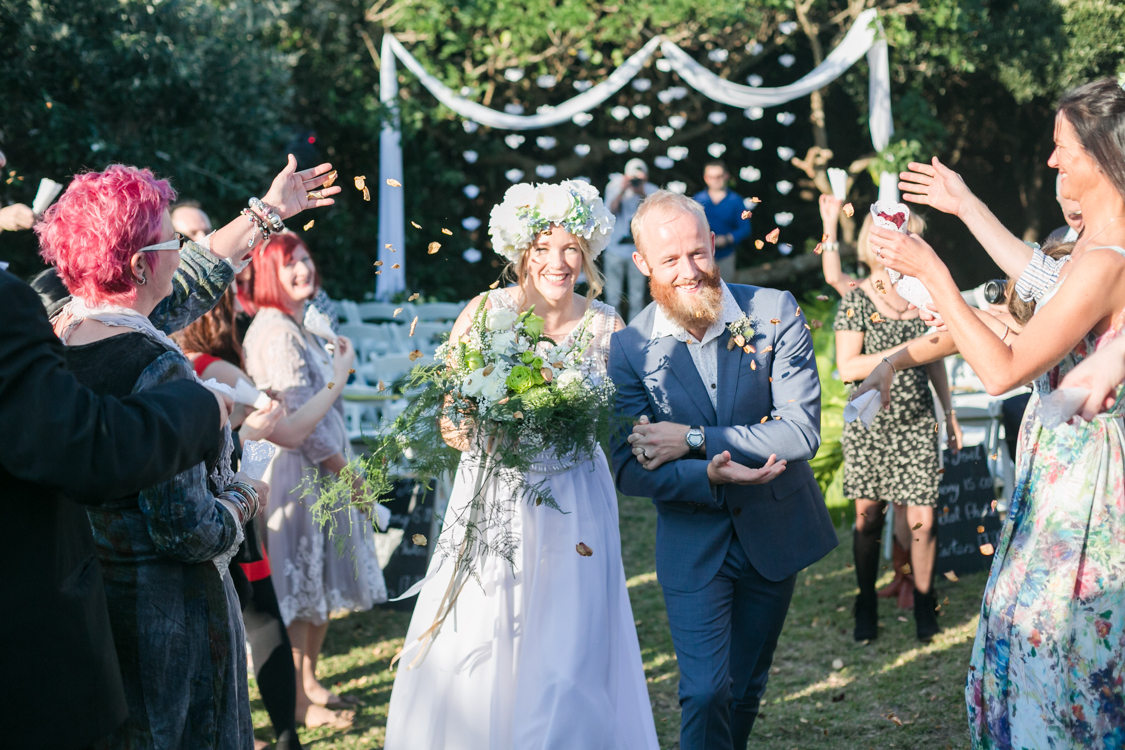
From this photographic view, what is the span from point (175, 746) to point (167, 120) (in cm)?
912

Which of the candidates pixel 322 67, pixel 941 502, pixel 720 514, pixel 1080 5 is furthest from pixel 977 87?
pixel 720 514

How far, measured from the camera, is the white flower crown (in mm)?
3594

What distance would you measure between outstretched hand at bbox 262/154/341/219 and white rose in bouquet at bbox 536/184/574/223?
845 millimetres

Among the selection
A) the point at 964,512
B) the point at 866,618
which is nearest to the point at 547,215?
the point at 866,618

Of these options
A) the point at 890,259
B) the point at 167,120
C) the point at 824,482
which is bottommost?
the point at 824,482

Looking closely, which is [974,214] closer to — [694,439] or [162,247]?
[694,439]

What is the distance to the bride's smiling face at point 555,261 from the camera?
11.8ft

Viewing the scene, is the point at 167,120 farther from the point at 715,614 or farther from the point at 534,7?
the point at 715,614

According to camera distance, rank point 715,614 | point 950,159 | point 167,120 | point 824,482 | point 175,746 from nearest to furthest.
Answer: point 175,746 < point 715,614 < point 824,482 < point 167,120 < point 950,159

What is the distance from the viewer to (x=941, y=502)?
222 inches

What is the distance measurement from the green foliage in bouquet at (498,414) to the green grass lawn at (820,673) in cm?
170

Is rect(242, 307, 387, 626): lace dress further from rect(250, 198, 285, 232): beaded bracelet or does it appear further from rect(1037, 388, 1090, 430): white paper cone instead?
rect(1037, 388, 1090, 430): white paper cone

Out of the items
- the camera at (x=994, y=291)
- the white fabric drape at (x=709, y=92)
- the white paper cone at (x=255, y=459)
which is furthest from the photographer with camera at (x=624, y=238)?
the white paper cone at (x=255, y=459)

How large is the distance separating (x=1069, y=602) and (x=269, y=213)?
241 centimetres
